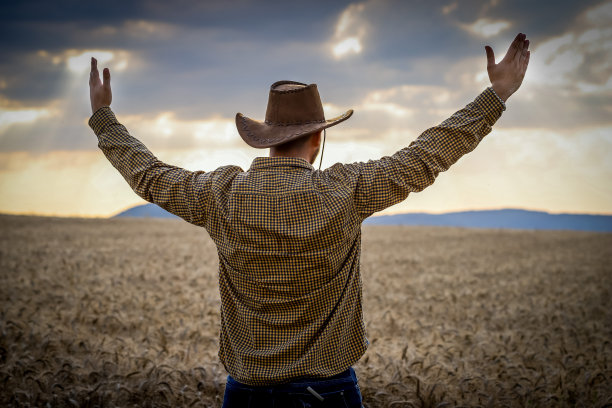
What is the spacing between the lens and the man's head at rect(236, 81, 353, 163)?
8.44ft

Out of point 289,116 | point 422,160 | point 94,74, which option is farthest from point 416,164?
point 94,74

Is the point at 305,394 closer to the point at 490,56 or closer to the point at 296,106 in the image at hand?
the point at 296,106

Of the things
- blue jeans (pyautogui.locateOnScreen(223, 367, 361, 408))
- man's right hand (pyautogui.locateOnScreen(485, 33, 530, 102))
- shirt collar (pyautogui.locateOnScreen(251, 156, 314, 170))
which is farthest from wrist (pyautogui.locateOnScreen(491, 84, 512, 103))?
blue jeans (pyautogui.locateOnScreen(223, 367, 361, 408))

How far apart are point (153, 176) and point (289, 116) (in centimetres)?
79

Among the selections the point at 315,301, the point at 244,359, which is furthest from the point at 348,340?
the point at 244,359

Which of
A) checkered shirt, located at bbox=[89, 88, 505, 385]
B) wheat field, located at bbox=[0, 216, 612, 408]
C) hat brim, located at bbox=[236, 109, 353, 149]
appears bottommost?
wheat field, located at bbox=[0, 216, 612, 408]

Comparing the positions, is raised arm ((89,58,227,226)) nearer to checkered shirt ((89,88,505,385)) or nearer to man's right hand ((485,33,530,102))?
checkered shirt ((89,88,505,385))

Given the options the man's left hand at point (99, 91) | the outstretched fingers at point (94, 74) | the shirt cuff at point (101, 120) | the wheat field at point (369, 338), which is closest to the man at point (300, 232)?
the shirt cuff at point (101, 120)

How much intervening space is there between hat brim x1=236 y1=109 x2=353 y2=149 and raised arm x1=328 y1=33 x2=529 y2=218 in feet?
0.81

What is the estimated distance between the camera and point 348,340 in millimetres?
2588

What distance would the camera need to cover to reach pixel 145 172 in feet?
8.80

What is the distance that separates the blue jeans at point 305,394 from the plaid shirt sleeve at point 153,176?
92cm

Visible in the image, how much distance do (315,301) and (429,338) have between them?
625 centimetres

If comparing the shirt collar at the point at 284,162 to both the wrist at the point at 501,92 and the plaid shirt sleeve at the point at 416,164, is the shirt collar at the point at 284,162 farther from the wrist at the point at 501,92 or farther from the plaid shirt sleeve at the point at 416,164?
the wrist at the point at 501,92
